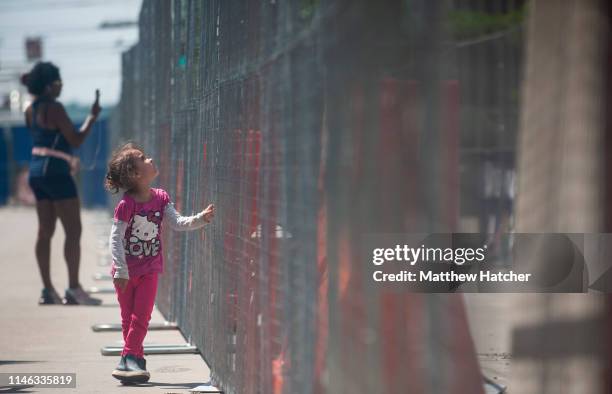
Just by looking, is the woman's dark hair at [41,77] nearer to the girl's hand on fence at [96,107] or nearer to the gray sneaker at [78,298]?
the girl's hand on fence at [96,107]

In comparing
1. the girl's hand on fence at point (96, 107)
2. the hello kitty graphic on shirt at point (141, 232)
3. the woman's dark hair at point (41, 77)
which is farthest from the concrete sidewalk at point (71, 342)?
the woman's dark hair at point (41, 77)

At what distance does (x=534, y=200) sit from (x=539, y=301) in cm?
28

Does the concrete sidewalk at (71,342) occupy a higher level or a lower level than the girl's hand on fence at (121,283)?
lower

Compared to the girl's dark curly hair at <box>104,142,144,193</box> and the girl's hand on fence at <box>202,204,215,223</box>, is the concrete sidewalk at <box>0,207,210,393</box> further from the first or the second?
the girl's dark curly hair at <box>104,142,144,193</box>

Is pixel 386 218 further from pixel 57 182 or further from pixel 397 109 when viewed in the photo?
pixel 57 182

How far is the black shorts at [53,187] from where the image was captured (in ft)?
32.2

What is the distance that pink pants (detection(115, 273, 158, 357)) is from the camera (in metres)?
6.18

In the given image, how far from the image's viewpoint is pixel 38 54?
51344 millimetres

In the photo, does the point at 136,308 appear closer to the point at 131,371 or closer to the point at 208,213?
the point at 131,371

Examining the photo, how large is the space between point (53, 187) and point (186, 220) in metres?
3.98

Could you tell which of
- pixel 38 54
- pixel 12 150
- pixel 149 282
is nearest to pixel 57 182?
pixel 149 282

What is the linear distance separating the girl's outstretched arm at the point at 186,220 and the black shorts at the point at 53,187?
12.0ft

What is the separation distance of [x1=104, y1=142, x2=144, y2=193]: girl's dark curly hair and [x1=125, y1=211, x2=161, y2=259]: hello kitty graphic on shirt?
0.61 feet

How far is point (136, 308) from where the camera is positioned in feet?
20.4
